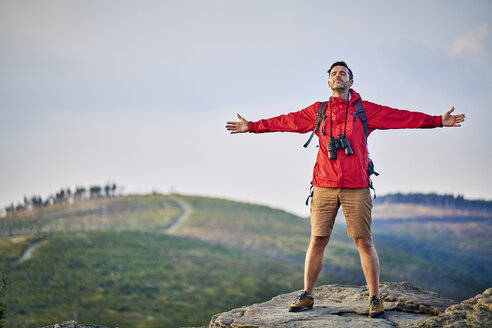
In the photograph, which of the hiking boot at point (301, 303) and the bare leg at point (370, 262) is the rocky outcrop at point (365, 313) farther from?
the bare leg at point (370, 262)

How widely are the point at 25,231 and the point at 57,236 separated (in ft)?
25.7

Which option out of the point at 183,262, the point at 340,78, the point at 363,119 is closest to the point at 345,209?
the point at 363,119

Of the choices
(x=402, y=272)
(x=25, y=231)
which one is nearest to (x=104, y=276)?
(x=25, y=231)

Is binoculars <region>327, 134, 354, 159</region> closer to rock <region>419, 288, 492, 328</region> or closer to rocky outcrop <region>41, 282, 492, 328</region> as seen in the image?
rocky outcrop <region>41, 282, 492, 328</region>

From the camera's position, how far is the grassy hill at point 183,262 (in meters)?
31.0

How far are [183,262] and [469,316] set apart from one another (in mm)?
38475

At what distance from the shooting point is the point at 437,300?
7426 mm

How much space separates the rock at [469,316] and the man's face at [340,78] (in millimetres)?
3035

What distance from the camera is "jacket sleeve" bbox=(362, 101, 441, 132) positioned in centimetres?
639

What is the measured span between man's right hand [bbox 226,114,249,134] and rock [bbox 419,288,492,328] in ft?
11.3

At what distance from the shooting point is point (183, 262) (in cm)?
4262

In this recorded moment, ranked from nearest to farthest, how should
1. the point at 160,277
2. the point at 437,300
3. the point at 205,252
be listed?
the point at 437,300
the point at 160,277
the point at 205,252

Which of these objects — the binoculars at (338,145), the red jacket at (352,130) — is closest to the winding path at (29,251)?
the red jacket at (352,130)

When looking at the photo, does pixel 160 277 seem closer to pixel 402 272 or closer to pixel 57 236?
pixel 57 236
